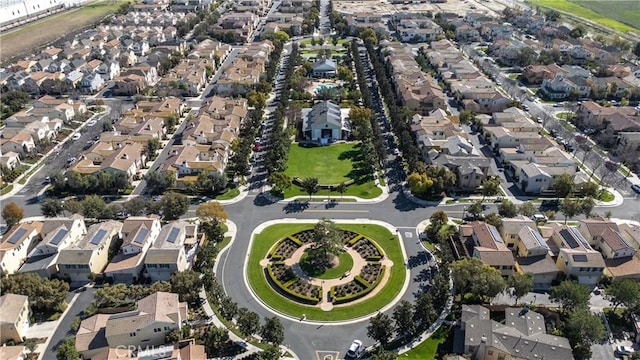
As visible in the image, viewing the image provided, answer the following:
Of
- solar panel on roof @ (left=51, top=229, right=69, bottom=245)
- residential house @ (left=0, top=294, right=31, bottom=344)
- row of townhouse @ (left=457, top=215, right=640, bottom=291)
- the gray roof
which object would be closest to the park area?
the gray roof

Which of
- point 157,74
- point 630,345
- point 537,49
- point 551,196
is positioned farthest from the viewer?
point 537,49

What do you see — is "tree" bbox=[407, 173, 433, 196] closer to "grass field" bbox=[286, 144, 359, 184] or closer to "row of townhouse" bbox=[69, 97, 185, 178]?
"grass field" bbox=[286, 144, 359, 184]

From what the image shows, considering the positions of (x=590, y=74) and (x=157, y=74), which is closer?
(x=590, y=74)

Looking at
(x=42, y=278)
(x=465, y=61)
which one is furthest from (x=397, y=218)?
(x=465, y=61)

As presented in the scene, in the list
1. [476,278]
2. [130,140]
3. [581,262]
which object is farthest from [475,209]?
[130,140]

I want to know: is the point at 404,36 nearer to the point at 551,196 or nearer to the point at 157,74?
the point at 157,74
